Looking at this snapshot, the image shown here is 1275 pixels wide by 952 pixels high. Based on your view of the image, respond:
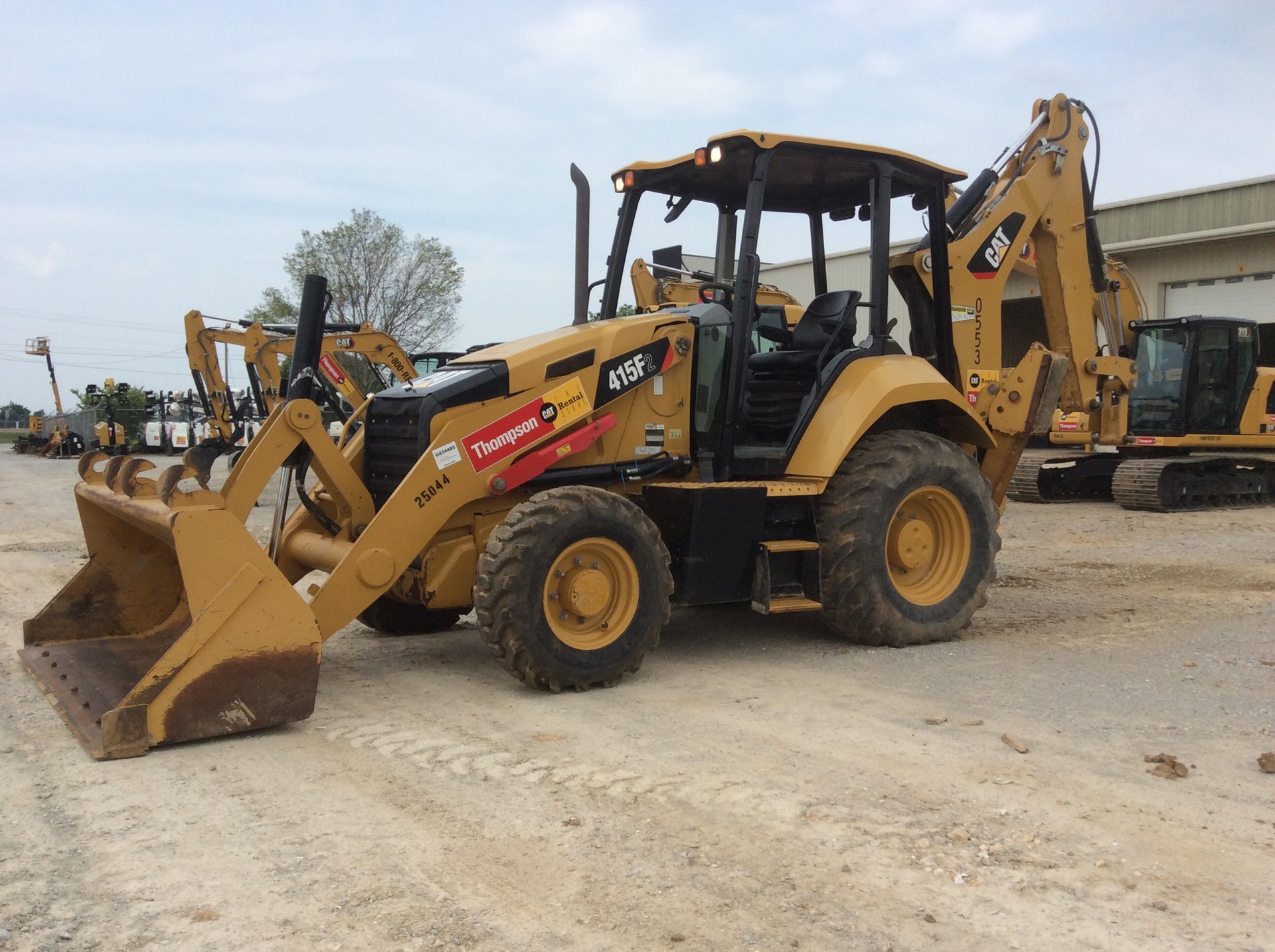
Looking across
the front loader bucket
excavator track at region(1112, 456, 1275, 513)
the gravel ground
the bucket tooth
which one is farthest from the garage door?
the front loader bucket

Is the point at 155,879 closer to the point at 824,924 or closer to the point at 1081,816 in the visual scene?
the point at 824,924

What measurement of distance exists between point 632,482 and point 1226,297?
1909 cm

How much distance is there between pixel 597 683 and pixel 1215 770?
2729mm

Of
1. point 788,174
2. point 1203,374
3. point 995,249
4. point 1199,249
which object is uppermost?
point 1199,249

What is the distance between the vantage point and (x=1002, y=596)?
8164 mm

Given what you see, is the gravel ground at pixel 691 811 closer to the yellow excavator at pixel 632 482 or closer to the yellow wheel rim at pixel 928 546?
the yellow excavator at pixel 632 482

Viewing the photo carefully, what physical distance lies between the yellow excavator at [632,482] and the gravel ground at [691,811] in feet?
1.19

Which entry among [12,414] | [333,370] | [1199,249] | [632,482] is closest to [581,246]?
[632,482]

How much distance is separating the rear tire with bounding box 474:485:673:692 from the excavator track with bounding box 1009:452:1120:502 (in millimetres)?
11048

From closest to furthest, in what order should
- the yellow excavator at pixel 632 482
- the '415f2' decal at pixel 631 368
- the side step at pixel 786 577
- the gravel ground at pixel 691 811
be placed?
the gravel ground at pixel 691 811 < the yellow excavator at pixel 632 482 < the '415f2' decal at pixel 631 368 < the side step at pixel 786 577

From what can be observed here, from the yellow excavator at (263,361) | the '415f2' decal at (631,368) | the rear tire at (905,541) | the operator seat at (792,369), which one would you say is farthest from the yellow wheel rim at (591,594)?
the yellow excavator at (263,361)

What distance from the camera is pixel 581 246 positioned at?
238 inches

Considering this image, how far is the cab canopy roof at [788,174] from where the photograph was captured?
6.15 metres

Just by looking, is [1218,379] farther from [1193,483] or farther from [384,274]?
[384,274]
